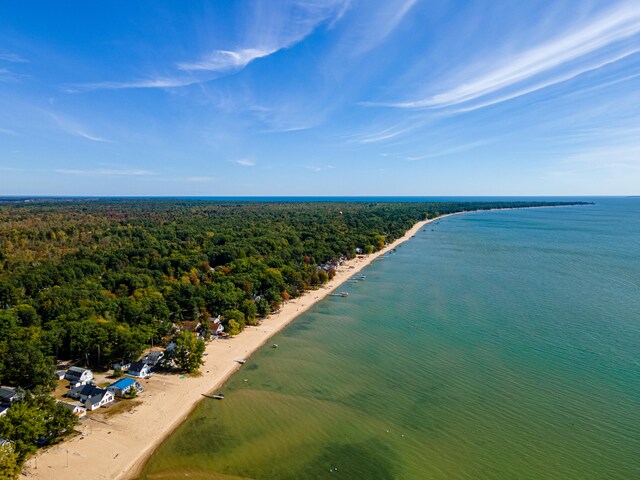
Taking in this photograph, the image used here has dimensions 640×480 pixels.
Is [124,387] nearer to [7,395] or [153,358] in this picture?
[153,358]

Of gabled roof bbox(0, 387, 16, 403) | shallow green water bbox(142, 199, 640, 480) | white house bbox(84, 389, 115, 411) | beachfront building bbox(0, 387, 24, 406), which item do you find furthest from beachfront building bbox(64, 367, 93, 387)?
shallow green water bbox(142, 199, 640, 480)

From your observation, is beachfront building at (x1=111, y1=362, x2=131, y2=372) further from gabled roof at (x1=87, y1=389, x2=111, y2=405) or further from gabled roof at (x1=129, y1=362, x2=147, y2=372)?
gabled roof at (x1=87, y1=389, x2=111, y2=405)

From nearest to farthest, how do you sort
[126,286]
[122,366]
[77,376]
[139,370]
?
[77,376] < [139,370] < [122,366] < [126,286]

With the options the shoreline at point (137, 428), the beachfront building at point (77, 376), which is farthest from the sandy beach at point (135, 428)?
the beachfront building at point (77, 376)

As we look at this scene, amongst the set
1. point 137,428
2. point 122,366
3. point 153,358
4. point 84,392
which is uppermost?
point 84,392

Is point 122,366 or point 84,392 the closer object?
point 84,392

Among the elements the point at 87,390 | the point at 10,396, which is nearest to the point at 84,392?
the point at 87,390
